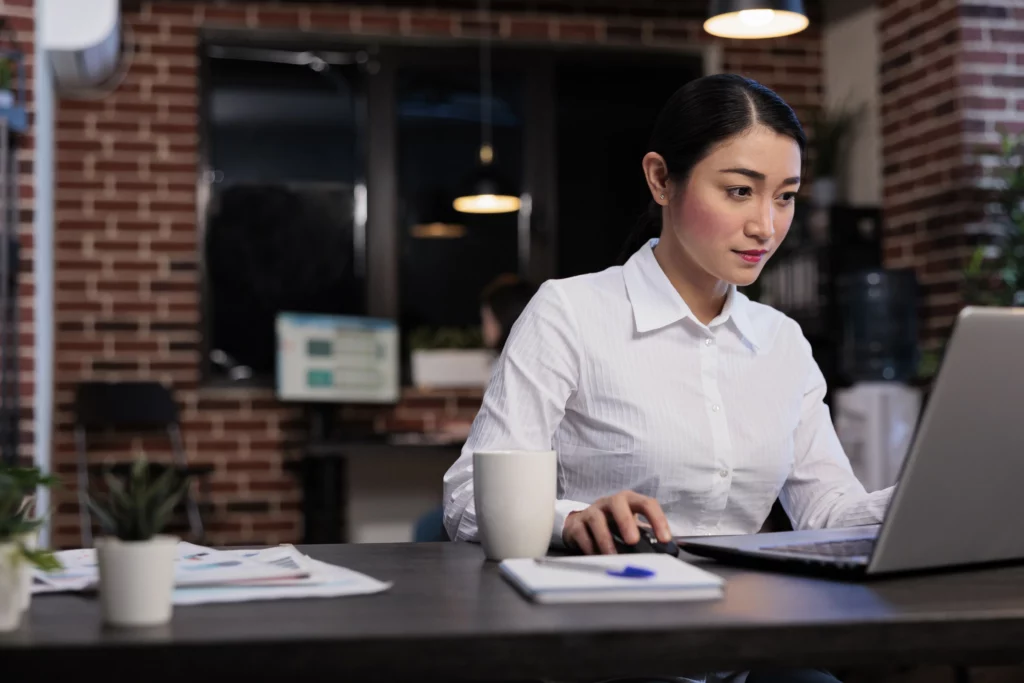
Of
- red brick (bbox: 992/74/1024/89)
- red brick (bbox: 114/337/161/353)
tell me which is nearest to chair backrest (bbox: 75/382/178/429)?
red brick (bbox: 114/337/161/353)

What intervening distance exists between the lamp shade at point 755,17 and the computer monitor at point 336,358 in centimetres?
279

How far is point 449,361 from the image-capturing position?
17.9 ft

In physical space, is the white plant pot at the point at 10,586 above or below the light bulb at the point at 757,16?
below

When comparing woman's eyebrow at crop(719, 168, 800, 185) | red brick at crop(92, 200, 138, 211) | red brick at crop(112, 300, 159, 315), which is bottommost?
woman's eyebrow at crop(719, 168, 800, 185)

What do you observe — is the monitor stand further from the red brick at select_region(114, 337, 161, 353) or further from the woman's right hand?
the woman's right hand

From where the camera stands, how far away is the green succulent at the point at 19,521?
0.80 meters

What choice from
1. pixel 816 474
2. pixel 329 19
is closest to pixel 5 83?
pixel 329 19

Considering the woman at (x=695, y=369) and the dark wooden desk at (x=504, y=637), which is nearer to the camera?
the dark wooden desk at (x=504, y=637)

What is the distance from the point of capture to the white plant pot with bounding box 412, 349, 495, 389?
5.46 m

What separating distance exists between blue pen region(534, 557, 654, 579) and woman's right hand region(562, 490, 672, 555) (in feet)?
0.37

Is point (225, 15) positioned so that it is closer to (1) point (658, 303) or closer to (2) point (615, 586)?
(1) point (658, 303)

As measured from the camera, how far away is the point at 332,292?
566 centimetres

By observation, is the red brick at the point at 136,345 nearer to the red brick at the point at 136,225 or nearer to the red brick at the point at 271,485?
the red brick at the point at 136,225

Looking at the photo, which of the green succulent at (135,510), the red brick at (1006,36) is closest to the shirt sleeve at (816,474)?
the green succulent at (135,510)
